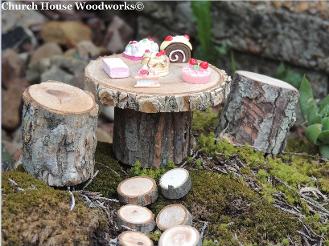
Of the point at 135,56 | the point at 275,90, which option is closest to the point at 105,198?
the point at 135,56

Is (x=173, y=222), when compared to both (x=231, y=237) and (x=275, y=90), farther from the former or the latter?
(x=275, y=90)

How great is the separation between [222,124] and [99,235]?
1396 millimetres

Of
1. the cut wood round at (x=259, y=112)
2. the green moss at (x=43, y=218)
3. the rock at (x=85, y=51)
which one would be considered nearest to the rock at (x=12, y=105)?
the rock at (x=85, y=51)

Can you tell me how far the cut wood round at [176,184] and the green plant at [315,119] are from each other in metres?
1.12

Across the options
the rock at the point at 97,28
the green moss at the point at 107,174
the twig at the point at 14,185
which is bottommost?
the rock at the point at 97,28

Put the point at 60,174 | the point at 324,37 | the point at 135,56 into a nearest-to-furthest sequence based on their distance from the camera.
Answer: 1. the point at 60,174
2. the point at 135,56
3. the point at 324,37

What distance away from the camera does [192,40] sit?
6137 millimetres

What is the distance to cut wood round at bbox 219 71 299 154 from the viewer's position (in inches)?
148


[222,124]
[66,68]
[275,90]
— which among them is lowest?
[66,68]

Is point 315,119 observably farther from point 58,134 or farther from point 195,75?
point 58,134

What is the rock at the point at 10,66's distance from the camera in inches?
237

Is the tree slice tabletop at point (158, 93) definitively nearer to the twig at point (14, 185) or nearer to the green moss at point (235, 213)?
the green moss at point (235, 213)

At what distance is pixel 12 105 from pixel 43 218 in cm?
305

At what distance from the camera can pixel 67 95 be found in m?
3.19
